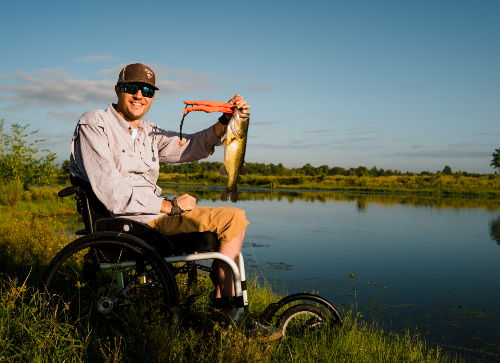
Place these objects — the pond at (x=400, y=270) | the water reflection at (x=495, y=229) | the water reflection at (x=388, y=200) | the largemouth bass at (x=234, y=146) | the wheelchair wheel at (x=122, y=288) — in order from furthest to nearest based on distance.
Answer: the water reflection at (x=388, y=200), the water reflection at (x=495, y=229), the pond at (x=400, y=270), the largemouth bass at (x=234, y=146), the wheelchair wheel at (x=122, y=288)

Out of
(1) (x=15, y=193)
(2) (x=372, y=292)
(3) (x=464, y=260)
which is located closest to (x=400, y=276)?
(2) (x=372, y=292)

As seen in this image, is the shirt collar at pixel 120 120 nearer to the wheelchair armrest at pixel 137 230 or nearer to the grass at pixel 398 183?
the wheelchair armrest at pixel 137 230

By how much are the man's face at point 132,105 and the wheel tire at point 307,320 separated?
1726 millimetres

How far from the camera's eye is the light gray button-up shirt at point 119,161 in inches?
88.8

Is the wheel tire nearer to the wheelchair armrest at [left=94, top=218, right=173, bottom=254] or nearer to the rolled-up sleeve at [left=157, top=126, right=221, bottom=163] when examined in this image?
the wheelchair armrest at [left=94, top=218, right=173, bottom=254]

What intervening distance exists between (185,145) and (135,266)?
44.9 inches

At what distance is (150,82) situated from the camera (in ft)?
8.67

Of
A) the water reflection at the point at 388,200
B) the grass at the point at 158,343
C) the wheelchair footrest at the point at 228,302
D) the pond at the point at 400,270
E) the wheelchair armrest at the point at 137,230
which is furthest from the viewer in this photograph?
the water reflection at the point at 388,200

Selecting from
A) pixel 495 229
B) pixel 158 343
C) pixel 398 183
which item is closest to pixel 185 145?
pixel 158 343

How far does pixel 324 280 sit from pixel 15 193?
941cm

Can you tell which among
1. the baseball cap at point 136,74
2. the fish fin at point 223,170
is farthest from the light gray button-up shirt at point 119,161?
the fish fin at point 223,170

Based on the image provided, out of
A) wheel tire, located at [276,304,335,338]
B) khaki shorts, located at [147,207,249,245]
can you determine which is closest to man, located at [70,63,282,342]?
khaki shorts, located at [147,207,249,245]

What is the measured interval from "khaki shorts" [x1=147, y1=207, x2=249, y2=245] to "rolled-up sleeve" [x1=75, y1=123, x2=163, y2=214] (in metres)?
0.14

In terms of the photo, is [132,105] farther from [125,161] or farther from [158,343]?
[158,343]
